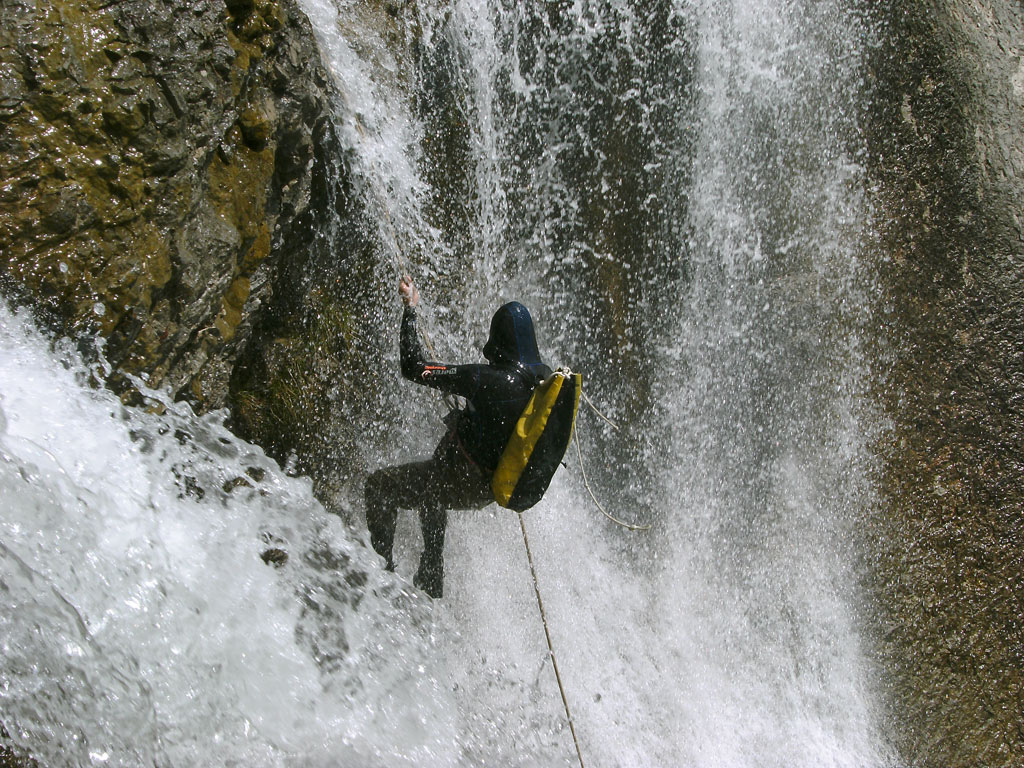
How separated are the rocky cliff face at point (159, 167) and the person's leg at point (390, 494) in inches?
40.8

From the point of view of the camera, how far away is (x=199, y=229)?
3.49 meters

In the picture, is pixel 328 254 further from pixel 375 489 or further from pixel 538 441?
pixel 538 441

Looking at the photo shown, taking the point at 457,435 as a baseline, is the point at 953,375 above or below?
above

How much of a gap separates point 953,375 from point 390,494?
12.2 feet

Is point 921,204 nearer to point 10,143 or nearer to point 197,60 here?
point 197,60

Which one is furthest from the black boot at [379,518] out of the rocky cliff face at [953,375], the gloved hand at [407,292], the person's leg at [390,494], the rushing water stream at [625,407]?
the rocky cliff face at [953,375]

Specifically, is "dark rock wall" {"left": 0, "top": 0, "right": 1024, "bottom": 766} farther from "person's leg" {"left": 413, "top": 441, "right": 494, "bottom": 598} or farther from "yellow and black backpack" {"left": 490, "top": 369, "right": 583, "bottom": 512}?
"yellow and black backpack" {"left": 490, "top": 369, "right": 583, "bottom": 512}

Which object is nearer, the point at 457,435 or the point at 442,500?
the point at 457,435

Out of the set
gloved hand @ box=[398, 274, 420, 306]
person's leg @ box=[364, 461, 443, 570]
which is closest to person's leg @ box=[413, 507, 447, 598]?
→ person's leg @ box=[364, 461, 443, 570]

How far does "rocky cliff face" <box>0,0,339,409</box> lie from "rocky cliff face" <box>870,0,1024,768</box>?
3.67 metres

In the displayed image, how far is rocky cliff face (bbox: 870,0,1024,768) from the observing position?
4.85 metres

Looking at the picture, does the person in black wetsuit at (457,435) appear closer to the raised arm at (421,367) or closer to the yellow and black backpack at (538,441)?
the raised arm at (421,367)

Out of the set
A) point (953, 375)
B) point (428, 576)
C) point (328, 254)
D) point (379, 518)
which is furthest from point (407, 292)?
point (953, 375)

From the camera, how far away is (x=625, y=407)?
509 cm
